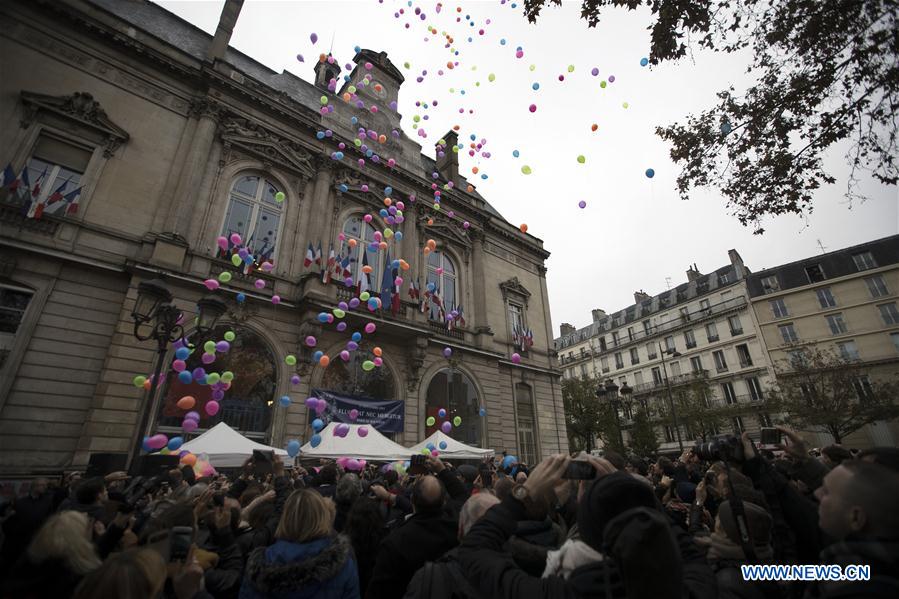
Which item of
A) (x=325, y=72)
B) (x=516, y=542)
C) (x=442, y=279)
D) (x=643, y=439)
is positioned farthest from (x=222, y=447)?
(x=643, y=439)

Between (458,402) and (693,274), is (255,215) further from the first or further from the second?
(693,274)

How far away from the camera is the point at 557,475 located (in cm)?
186

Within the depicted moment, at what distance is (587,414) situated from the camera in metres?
31.0

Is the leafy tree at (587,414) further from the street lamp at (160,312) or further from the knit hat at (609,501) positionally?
the knit hat at (609,501)

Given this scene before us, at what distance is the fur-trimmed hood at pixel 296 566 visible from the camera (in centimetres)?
217

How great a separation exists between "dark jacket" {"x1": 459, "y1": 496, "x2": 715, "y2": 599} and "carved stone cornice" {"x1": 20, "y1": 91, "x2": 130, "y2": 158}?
45.4 feet

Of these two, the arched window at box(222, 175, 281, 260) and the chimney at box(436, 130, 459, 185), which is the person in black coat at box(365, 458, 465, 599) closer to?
the arched window at box(222, 175, 281, 260)

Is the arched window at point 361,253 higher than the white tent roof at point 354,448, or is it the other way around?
the arched window at point 361,253

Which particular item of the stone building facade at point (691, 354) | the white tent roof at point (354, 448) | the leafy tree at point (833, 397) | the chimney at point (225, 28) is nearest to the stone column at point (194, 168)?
the chimney at point (225, 28)

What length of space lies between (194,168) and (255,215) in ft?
6.89

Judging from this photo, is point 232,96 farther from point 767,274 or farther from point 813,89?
point 767,274

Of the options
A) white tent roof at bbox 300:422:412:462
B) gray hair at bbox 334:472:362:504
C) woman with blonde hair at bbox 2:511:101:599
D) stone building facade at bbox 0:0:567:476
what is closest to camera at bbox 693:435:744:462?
gray hair at bbox 334:472:362:504

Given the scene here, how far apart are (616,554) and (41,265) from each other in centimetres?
1290

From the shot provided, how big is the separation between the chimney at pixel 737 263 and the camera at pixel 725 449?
39.8 meters
